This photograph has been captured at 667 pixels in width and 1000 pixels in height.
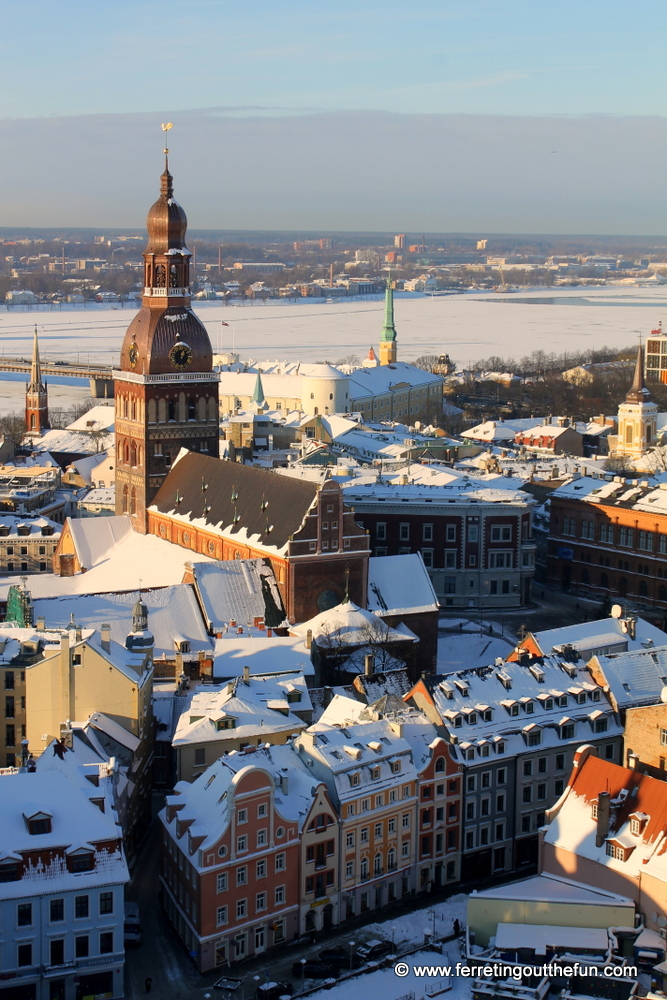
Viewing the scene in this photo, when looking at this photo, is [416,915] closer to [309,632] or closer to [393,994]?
[393,994]

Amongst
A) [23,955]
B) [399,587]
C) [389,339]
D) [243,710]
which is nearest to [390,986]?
[23,955]

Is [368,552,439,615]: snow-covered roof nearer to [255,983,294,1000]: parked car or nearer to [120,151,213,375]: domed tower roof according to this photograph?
[120,151,213,375]: domed tower roof

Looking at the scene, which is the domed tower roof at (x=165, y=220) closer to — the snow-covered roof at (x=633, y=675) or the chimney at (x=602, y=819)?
the snow-covered roof at (x=633, y=675)

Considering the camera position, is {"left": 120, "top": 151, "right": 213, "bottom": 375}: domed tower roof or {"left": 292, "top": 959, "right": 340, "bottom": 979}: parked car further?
{"left": 120, "top": 151, "right": 213, "bottom": 375}: domed tower roof

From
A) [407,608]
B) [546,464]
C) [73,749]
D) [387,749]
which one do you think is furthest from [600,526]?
[73,749]

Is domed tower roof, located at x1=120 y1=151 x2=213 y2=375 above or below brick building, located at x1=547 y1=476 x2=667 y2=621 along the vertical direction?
above

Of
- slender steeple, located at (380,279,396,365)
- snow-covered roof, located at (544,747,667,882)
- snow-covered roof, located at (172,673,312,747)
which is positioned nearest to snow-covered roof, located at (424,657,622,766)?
snow-covered roof, located at (544,747,667,882)

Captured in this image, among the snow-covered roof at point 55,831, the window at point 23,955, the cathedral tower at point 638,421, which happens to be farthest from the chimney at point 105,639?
the cathedral tower at point 638,421
